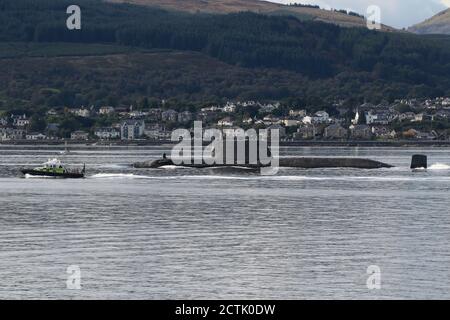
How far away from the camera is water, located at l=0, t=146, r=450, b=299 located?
1556 inches

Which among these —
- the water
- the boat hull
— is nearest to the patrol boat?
the boat hull

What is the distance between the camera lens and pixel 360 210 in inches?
2571

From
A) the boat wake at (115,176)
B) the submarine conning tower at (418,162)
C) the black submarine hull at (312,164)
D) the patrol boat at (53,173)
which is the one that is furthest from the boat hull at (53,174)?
the submarine conning tower at (418,162)

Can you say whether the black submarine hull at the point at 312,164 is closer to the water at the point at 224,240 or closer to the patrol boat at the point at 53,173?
the patrol boat at the point at 53,173

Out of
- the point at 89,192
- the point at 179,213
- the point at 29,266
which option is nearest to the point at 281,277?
the point at 29,266

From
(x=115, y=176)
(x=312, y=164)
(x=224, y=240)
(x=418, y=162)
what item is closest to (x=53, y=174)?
(x=115, y=176)

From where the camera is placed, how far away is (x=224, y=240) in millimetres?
50562

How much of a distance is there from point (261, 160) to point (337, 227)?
196ft

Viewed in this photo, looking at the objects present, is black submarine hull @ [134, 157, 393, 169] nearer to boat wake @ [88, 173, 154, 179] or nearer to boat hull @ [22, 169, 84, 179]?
boat wake @ [88, 173, 154, 179]

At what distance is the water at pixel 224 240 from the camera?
3953 centimetres

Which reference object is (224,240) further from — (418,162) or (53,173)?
(418,162)
